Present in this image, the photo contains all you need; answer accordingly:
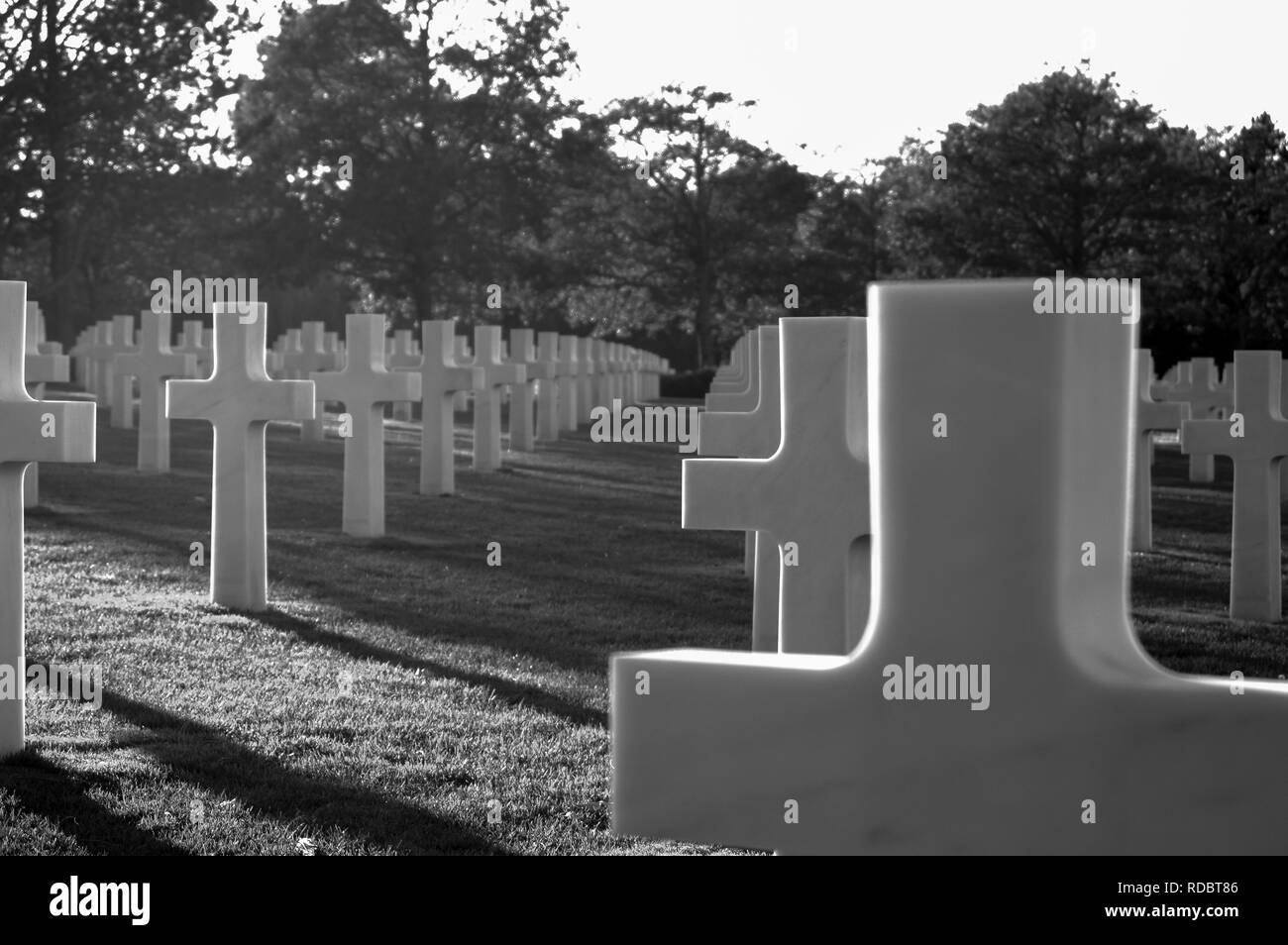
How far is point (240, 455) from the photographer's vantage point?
8555 mm

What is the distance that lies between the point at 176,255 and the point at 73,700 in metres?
39.1

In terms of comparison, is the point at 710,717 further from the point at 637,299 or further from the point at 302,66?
the point at 637,299

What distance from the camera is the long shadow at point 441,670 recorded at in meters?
6.12

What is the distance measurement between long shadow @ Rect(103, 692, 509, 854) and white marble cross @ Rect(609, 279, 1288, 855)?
7.37 ft

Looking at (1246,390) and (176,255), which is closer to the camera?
(1246,390)

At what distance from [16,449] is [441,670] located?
2460mm

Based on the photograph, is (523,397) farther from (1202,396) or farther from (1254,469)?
(1254,469)

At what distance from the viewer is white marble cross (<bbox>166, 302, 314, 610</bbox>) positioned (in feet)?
28.1

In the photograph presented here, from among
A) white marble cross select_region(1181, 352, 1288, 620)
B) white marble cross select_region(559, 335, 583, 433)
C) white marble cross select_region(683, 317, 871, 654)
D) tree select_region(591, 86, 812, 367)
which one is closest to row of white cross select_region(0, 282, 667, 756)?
white marble cross select_region(683, 317, 871, 654)

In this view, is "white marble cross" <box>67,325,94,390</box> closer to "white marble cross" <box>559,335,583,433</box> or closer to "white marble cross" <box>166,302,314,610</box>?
"white marble cross" <box>559,335,583,433</box>

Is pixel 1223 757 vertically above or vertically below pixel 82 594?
above

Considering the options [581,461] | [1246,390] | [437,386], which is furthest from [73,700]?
[581,461]

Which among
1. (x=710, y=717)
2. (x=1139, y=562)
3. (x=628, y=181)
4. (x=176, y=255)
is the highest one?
(x=628, y=181)
